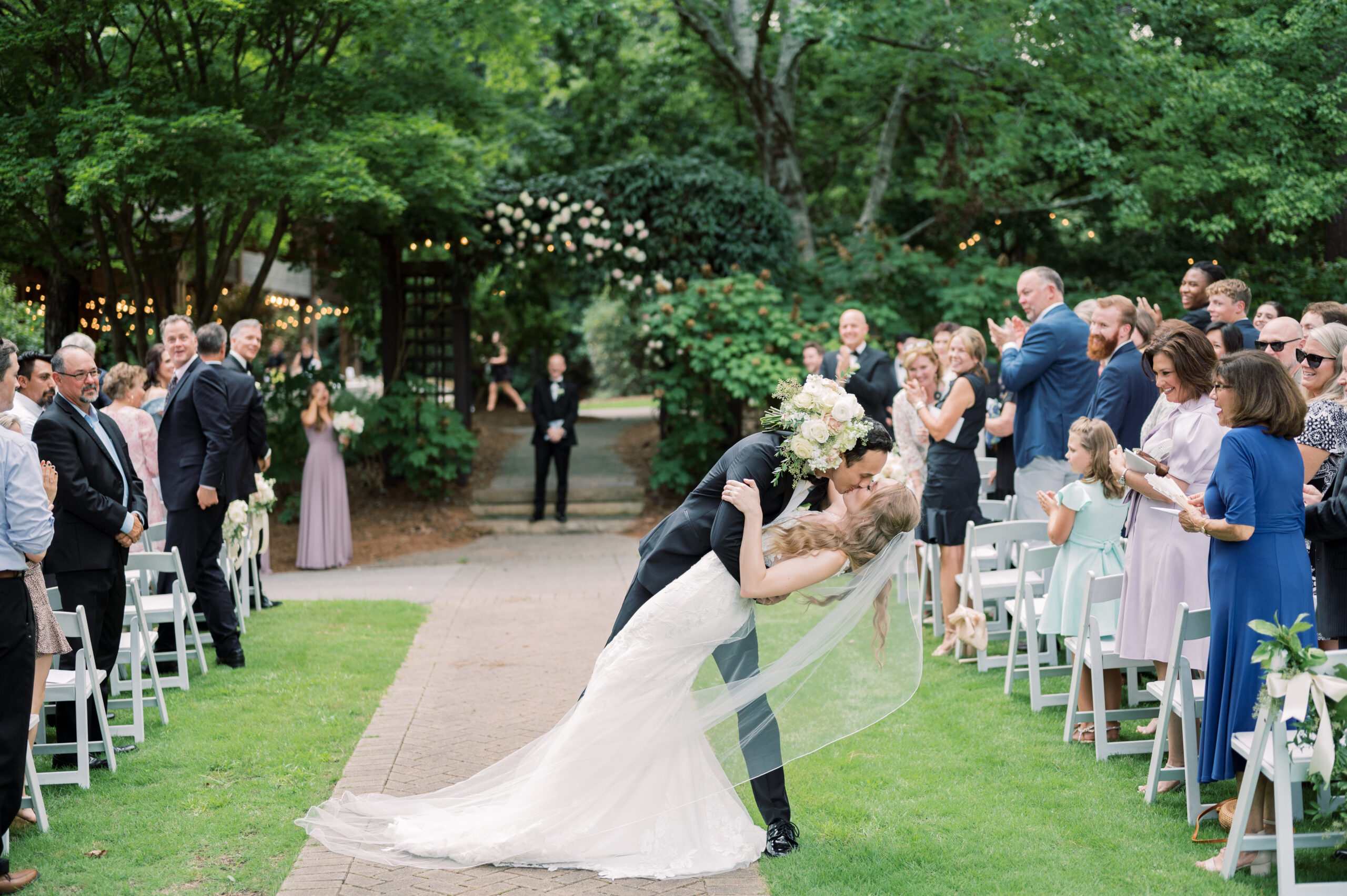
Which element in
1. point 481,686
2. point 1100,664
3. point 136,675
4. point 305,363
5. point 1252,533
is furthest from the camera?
point 305,363

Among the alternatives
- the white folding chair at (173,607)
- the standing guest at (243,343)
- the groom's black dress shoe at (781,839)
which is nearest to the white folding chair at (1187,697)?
the groom's black dress shoe at (781,839)

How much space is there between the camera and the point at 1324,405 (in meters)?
4.88

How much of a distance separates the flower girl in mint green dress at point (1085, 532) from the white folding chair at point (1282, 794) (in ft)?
6.02

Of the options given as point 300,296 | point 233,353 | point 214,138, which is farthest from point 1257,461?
point 300,296

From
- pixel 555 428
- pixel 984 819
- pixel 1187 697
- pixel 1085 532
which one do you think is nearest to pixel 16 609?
pixel 984 819

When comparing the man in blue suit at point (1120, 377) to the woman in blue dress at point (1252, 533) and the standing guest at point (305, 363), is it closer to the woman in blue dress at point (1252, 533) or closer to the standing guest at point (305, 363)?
the woman in blue dress at point (1252, 533)

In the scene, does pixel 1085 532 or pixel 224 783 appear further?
pixel 1085 532

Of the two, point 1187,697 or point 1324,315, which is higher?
point 1324,315

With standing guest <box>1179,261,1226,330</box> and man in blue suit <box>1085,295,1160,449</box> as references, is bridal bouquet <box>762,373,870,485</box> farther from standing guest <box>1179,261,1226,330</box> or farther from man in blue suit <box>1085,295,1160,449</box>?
standing guest <box>1179,261,1226,330</box>

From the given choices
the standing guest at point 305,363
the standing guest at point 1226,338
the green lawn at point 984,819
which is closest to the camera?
the green lawn at point 984,819

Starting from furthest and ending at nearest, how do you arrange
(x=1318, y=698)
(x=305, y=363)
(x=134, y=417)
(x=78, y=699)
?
(x=305, y=363) < (x=134, y=417) < (x=78, y=699) < (x=1318, y=698)

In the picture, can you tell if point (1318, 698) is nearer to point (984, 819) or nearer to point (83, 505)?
point (984, 819)

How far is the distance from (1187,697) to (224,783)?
4.31 meters

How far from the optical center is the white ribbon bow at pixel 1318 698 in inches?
137
